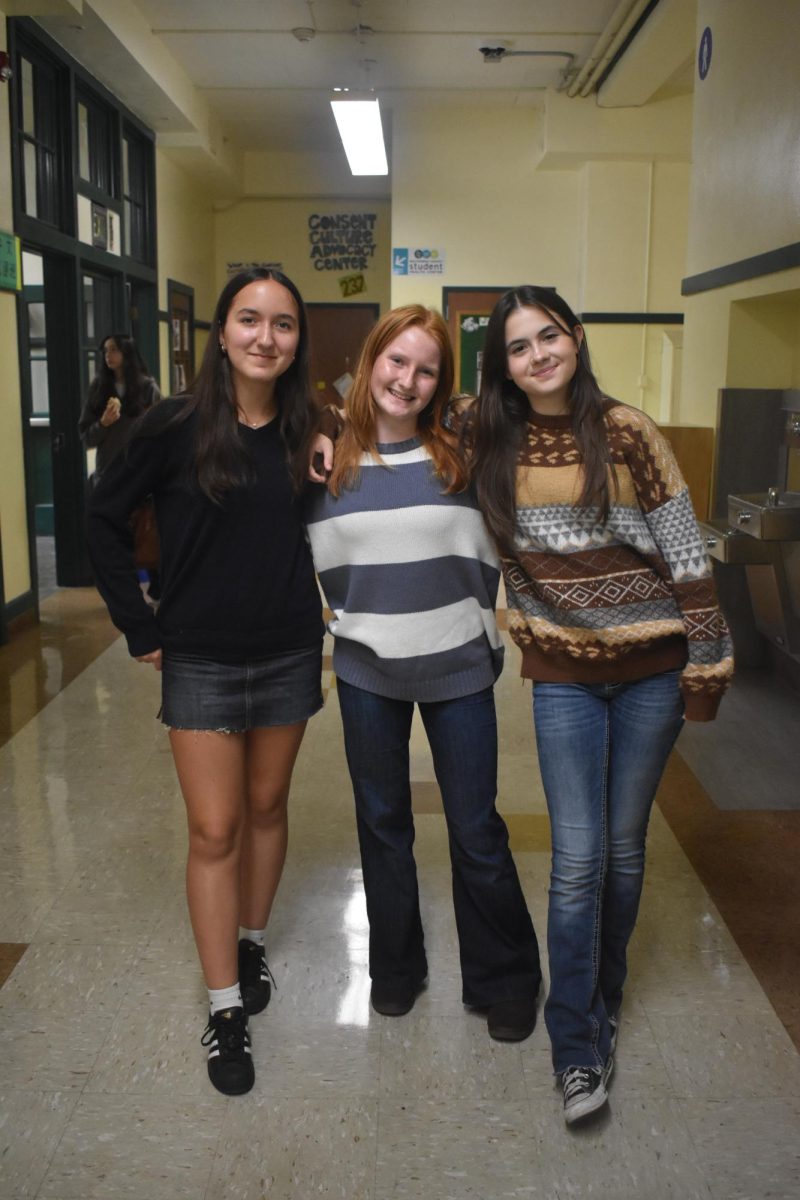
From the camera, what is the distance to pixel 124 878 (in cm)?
284

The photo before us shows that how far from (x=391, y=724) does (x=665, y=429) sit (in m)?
3.49

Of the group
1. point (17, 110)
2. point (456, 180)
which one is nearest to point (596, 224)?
point (456, 180)

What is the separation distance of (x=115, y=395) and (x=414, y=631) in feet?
14.2

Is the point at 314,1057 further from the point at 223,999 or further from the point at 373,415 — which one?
the point at 373,415

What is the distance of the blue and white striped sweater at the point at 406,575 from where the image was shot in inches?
76.4

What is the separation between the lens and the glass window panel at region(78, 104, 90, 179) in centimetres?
672

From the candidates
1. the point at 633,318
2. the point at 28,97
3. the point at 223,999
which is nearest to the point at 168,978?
the point at 223,999

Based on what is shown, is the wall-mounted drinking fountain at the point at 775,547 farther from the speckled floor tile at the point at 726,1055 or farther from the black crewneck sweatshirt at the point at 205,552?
the black crewneck sweatshirt at the point at 205,552

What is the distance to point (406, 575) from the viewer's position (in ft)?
6.41

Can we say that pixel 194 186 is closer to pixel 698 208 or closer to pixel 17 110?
pixel 17 110

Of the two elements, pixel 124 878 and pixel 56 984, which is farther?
pixel 124 878

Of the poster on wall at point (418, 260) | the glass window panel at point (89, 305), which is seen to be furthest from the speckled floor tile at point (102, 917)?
the poster on wall at point (418, 260)

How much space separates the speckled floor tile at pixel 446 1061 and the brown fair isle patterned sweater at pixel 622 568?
2.56 feet

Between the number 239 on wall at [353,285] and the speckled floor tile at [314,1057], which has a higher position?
the number 239 on wall at [353,285]
